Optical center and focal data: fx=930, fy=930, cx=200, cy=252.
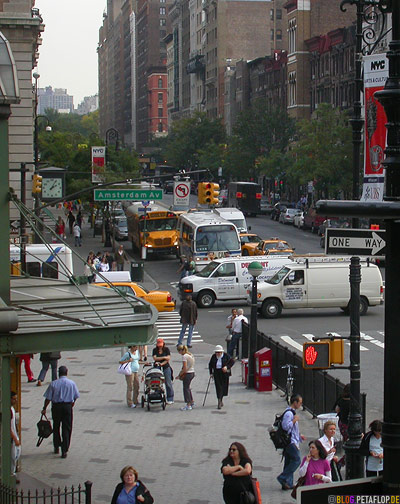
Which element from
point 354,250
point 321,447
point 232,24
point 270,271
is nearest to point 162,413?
point 321,447

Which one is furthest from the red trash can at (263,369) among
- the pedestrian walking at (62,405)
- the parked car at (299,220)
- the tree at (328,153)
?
the parked car at (299,220)

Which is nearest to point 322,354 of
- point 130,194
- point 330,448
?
point 330,448

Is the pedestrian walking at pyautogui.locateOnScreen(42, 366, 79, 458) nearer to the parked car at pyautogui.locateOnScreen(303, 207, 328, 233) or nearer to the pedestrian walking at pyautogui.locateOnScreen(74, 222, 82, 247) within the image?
the pedestrian walking at pyautogui.locateOnScreen(74, 222, 82, 247)

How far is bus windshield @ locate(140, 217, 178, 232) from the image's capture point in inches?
2074

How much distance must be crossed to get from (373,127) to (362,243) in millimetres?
4813

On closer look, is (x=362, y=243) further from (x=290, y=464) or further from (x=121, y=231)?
(x=121, y=231)

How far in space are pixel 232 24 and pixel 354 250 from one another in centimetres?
13656

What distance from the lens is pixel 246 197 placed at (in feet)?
271

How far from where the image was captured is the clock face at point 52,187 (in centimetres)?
4541

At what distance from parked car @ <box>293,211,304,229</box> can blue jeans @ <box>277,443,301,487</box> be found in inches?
2227

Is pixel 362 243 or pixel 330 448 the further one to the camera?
pixel 330 448

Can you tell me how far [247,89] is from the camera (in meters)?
125

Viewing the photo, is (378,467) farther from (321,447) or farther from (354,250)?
(354,250)

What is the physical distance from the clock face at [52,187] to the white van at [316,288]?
16437 millimetres
